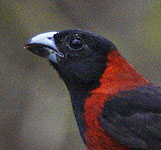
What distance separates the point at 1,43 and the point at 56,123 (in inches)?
66.7

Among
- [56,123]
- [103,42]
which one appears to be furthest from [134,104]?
[56,123]

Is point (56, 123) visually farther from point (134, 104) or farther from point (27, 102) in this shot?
point (134, 104)

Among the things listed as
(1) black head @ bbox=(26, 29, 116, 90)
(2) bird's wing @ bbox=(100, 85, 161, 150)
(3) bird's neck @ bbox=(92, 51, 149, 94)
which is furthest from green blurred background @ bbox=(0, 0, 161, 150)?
(2) bird's wing @ bbox=(100, 85, 161, 150)

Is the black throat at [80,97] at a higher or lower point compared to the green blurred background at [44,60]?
higher

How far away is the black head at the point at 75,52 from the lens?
618 centimetres

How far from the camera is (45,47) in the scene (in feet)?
20.3

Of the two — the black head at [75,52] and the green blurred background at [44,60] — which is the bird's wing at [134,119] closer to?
the black head at [75,52]

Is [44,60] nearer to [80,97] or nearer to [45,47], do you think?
[45,47]

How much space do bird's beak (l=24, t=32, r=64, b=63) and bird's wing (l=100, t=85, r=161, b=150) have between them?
70 centimetres

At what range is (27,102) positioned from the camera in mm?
11102

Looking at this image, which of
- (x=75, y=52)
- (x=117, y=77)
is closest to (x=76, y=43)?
(x=75, y=52)

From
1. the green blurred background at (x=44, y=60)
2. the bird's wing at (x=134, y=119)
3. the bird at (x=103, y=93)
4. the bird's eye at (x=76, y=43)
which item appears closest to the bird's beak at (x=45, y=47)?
the bird at (x=103, y=93)

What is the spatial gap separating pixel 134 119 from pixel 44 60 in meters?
5.76

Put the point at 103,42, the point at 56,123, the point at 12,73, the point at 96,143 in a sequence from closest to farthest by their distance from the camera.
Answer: the point at 96,143
the point at 103,42
the point at 56,123
the point at 12,73
